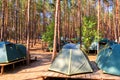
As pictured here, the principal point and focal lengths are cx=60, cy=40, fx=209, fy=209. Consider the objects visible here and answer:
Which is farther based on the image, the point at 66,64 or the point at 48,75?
the point at 66,64

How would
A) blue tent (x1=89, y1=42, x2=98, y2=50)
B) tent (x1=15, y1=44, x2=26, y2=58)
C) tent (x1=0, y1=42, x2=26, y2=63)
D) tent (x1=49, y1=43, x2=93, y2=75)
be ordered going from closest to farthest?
1. tent (x1=49, y1=43, x2=93, y2=75)
2. tent (x1=0, y1=42, x2=26, y2=63)
3. tent (x1=15, y1=44, x2=26, y2=58)
4. blue tent (x1=89, y1=42, x2=98, y2=50)

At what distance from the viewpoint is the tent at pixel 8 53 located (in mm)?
15208

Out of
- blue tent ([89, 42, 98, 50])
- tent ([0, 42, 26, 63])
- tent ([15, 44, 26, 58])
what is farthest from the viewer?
blue tent ([89, 42, 98, 50])

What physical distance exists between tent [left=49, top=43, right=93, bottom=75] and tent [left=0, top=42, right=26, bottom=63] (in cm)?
443

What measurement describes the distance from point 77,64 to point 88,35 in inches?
553

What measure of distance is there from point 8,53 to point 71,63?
5.75 m

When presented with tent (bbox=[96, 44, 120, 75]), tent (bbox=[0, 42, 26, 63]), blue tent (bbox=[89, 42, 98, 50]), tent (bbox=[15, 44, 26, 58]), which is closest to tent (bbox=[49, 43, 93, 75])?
tent (bbox=[96, 44, 120, 75])

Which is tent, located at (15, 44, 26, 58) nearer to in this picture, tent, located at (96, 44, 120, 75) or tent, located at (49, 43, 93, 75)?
tent, located at (49, 43, 93, 75)

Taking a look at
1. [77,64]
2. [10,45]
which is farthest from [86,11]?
[77,64]

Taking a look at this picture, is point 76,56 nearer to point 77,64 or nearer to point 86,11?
point 77,64

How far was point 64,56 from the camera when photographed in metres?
12.6

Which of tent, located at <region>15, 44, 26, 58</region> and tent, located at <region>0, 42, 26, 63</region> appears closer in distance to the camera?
tent, located at <region>0, 42, 26, 63</region>

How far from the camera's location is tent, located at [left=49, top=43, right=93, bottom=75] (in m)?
11.9

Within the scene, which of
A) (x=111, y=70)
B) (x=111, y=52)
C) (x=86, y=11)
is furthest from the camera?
(x=86, y=11)
